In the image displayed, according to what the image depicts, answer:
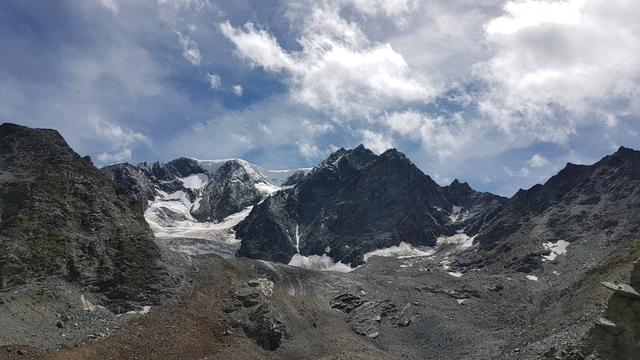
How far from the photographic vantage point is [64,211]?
256ft

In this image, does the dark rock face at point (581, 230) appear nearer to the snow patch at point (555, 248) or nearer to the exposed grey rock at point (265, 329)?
the snow patch at point (555, 248)

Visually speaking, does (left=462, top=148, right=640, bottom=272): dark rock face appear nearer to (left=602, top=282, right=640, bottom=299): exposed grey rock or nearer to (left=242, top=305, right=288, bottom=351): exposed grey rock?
(left=242, top=305, right=288, bottom=351): exposed grey rock

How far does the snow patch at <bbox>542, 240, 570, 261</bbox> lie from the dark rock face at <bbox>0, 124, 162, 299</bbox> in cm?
11766

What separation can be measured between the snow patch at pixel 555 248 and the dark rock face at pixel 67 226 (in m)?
118

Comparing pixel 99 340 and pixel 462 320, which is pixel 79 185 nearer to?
pixel 99 340

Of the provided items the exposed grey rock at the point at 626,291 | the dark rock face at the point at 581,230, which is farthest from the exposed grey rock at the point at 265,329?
the dark rock face at the point at 581,230

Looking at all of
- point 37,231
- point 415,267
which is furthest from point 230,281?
point 415,267

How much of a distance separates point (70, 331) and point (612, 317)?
164 feet

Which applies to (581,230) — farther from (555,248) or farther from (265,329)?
(265,329)

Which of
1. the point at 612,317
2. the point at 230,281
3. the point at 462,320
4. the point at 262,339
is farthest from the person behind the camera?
the point at 462,320

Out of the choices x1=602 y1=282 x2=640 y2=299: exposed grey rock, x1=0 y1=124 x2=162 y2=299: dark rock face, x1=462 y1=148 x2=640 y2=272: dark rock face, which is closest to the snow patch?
x1=462 y1=148 x2=640 y2=272: dark rock face

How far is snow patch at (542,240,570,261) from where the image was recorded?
162 meters

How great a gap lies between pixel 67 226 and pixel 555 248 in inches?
5530

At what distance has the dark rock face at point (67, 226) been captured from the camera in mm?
68875
